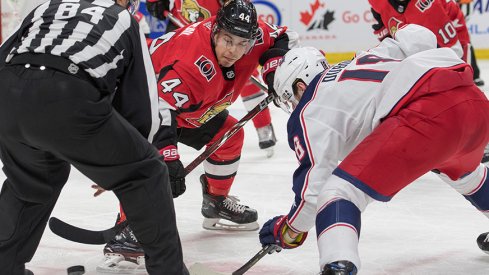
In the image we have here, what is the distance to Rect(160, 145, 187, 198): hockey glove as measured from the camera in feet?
9.09

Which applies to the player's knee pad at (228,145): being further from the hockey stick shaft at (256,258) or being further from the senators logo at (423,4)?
the senators logo at (423,4)

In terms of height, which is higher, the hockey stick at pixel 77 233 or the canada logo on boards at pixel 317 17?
the hockey stick at pixel 77 233

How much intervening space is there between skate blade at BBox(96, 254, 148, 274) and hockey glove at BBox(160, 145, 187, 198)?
1.01 feet

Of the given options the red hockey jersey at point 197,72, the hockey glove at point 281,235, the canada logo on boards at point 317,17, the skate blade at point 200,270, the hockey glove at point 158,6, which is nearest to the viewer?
the hockey glove at point 281,235

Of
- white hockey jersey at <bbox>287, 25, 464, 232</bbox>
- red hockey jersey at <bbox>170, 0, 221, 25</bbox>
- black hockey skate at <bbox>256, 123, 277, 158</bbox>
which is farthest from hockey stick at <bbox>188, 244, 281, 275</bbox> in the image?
red hockey jersey at <bbox>170, 0, 221, 25</bbox>

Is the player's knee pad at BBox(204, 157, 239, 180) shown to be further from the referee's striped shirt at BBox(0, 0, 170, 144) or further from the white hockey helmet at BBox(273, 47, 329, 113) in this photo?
the referee's striped shirt at BBox(0, 0, 170, 144)

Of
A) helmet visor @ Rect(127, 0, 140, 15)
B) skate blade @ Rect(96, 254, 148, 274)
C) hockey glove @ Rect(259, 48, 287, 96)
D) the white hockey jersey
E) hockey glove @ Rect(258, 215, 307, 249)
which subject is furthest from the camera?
hockey glove @ Rect(259, 48, 287, 96)

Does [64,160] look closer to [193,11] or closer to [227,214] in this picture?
[227,214]

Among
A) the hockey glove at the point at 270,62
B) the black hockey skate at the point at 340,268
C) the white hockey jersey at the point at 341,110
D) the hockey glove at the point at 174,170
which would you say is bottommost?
the hockey glove at the point at 174,170

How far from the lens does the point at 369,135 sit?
2.19 meters

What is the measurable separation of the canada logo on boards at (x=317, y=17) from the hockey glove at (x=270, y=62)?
433 cm

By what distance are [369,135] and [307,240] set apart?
40.1 inches

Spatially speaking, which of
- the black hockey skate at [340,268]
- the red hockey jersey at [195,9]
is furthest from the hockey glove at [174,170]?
the red hockey jersey at [195,9]

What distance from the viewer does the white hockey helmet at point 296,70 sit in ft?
8.33
